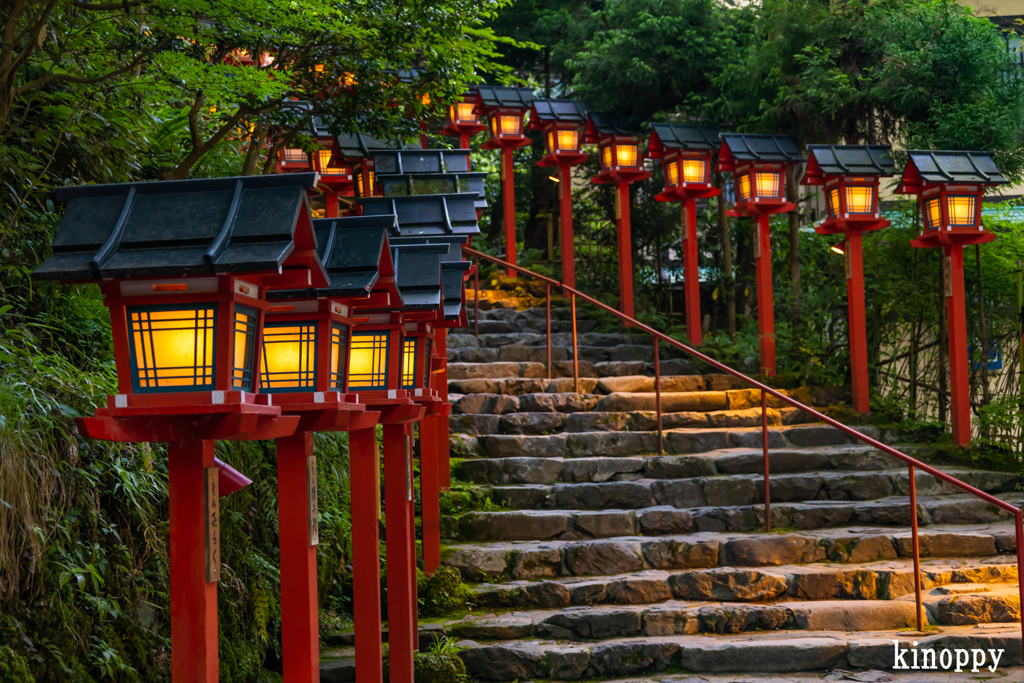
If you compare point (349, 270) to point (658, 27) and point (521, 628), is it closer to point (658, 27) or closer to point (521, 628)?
point (521, 628)

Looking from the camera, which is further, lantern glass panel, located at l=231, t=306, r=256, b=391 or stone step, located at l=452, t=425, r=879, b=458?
stone step, located at l=452, t=425, r=879, b=458

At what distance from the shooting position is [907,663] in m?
6.10

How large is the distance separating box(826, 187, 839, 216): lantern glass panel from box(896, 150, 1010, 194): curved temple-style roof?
2.42ft

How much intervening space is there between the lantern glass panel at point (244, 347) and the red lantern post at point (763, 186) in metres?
9.23

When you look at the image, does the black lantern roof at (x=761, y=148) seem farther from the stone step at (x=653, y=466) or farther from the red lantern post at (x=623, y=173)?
the stone step at (x=653, y=466)

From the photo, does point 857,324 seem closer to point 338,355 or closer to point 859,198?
point 859,198

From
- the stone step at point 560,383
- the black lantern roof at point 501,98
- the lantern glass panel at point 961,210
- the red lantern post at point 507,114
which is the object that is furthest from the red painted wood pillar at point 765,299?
the black lantern roof at point 501,98

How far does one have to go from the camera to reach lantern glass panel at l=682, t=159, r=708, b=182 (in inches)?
474

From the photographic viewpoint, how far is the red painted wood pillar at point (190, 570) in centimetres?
279

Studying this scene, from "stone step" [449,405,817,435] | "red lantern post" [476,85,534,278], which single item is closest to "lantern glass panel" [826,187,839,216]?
"stone step" [449,405,817,435]

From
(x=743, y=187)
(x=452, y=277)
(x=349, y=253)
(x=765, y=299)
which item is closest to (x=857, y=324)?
(x=765, y=299)

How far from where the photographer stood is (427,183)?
299 inches

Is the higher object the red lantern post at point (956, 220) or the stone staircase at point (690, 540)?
the red lantern post at point (956, 220)

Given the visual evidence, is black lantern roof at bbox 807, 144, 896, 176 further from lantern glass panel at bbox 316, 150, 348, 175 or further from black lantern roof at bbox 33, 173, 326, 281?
black lantern roof at bbox 33, 173, 326, 281
